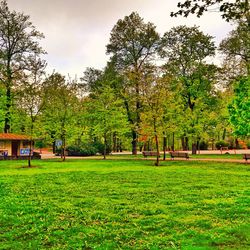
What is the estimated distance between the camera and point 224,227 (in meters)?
8.72

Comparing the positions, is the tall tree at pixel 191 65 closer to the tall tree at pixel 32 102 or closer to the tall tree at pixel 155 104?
the tall tree at pixel 155 104

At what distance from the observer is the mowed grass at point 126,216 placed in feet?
25.5

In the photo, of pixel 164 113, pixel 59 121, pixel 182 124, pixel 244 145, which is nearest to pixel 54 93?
pixel 59 121

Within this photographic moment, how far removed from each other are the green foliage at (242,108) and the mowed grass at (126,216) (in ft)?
49.5

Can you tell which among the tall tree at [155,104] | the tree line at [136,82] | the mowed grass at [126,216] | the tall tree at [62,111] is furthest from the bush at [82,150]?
the mowed grass at [126,216]

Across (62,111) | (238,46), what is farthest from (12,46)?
(238,46)

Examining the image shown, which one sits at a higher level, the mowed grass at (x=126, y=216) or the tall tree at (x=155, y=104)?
the tall tree at (x=155, y=104)

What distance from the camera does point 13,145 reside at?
45812mm

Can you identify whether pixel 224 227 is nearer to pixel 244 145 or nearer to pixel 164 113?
pixel 164 113

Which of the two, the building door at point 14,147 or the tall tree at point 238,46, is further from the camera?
the building door at point 14,147

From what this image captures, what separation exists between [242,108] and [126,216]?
2472 centimetres

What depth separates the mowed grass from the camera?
7.77 metres

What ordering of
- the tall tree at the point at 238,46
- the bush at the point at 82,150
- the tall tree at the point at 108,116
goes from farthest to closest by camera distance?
the bush at the point at 82,150 → the tall tree at the point at 108,116 → the tall tree at the point at 238,46

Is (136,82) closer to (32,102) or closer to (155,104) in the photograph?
(155,104)
